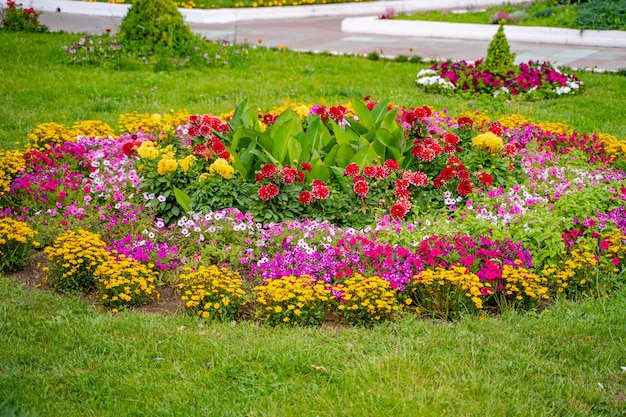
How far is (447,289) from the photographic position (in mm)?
4953

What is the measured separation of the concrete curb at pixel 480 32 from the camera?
1435 centimetres

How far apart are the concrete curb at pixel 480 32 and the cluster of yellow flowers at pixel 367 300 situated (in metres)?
11.2

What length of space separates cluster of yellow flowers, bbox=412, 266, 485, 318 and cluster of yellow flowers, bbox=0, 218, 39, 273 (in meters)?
2.83

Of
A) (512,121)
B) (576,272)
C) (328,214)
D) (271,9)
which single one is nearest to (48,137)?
(328,214)

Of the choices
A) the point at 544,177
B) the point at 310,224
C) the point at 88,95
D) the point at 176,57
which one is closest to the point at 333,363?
the point at 310,224

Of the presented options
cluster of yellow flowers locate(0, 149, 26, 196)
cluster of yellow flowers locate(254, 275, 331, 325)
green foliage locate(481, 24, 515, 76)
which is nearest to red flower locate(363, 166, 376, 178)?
cluster of yellow flowers locate(254, 275, 331, 325)

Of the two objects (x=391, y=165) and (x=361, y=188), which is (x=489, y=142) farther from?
(x=361, y=188)

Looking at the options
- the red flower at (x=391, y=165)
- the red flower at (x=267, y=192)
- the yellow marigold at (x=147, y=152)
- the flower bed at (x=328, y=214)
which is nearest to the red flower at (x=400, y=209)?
the flower bed at (x=328, y=214)

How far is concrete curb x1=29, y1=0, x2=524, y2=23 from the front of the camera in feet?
58.3

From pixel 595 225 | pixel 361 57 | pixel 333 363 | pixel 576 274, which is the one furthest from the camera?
pixel 361 57

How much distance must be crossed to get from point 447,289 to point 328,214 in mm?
1340

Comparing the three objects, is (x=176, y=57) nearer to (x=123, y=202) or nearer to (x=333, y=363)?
(x=123, y=202)

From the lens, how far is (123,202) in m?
6.16

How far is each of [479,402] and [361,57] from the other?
9.70 metres
